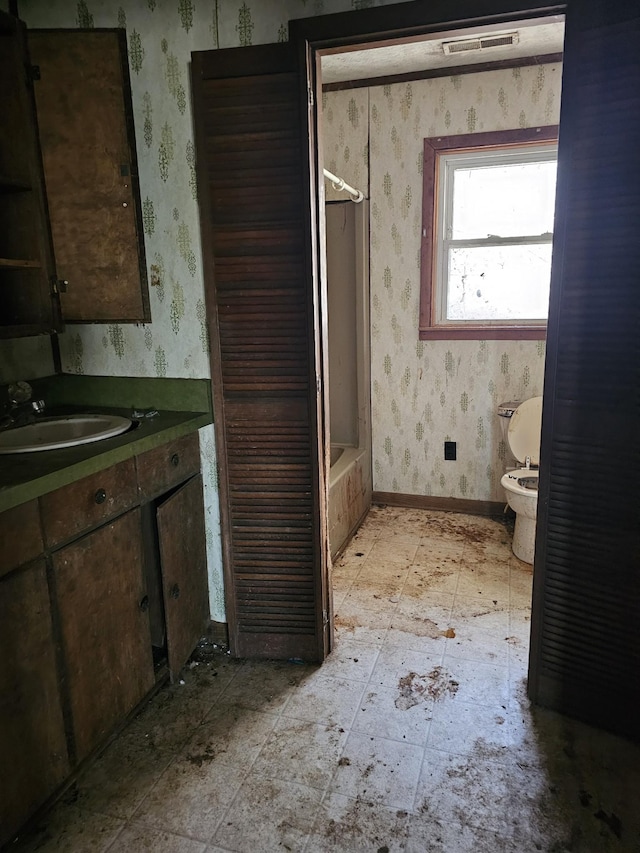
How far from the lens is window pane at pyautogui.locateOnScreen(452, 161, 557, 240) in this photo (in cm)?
Result: 306

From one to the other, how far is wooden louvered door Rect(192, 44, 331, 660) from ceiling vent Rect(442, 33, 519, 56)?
1.37 m

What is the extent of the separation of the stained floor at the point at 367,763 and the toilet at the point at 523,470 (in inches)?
22.1

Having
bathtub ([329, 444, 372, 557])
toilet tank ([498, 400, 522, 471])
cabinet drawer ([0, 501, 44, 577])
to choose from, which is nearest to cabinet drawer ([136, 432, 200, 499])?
cabinet drawer ([0, 501, 44, 577])

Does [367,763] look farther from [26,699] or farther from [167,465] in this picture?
[167,465]

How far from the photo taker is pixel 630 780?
5.15 ft

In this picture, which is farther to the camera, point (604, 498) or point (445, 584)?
point (445, 584)

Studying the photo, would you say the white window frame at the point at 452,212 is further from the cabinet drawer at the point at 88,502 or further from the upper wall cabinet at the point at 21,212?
the cabinet drawer at the point at 88,502

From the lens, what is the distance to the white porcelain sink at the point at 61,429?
177 centimetres

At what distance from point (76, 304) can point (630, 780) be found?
7.24 ft

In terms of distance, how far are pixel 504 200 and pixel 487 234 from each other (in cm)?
19

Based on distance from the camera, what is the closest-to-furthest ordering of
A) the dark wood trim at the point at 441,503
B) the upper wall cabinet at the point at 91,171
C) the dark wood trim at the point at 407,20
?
the dark wood trim at the point at 407,20
the upper wall cabinet at the point at 91,171
the dark wood trim at the point at 441,503

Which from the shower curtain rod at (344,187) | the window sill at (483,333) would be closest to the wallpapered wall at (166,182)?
the shower curtain rod at (344,187)

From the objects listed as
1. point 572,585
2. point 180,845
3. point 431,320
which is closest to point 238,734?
point 180,845

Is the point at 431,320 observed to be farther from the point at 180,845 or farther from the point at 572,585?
the point at 180,845
